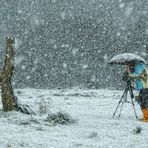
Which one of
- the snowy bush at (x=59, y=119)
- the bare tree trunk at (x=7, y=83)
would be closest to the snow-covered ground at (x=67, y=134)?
the snowy bush at (x=59, y=119)

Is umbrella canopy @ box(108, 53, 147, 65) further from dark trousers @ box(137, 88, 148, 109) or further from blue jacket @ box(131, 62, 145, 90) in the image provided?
dark trousers @ box(137, 88, 148, 109)

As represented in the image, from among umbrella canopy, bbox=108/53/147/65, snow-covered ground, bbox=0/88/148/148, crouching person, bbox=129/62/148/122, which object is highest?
umbrella canopy, bbox=108/53/147/65

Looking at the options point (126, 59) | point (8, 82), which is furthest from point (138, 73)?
point (8, 82)

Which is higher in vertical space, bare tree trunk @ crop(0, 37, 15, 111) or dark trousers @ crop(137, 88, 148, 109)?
bare tree trunk @ crop(0, 37, 15, 111)

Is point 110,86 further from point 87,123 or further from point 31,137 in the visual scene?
point 31,137

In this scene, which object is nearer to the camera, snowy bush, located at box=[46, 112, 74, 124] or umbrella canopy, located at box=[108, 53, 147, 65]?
snowy bush, located at box=[46, 112, 74, 124]

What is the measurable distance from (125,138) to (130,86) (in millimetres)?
5135

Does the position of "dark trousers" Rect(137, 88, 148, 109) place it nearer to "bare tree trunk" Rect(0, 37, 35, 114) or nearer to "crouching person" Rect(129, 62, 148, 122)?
"crouching person" Rect(129, 62, 148, 122)

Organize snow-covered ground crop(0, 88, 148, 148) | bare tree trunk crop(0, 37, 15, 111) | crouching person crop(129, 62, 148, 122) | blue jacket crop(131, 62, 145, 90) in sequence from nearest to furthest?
snow-covered ground crop(0, 88, 148, 148)
bare tree trunk crop(0, 37, 15, 111)
crouching person crop(129, 62, 148, 122)
blue jacket crop(131, 62, 145, 90)

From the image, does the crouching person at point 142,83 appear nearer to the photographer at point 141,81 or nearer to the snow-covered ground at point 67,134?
the photographer at point 141,81

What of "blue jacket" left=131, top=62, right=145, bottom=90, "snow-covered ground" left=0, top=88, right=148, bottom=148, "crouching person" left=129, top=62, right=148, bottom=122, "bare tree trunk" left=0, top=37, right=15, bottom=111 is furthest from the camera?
"blue jacket" left=131, top=62, right=145, bottom=90

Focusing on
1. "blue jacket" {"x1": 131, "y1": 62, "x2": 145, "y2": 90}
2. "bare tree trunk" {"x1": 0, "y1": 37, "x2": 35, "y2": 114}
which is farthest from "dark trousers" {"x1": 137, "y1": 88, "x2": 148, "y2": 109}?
"bare tree trunk" {"x1": 0, "y1": 37, "x2": 35, "y2": 114}

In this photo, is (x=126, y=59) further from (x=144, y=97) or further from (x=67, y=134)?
(x=67, y=134)

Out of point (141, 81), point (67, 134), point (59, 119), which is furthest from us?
point (141, 81)
